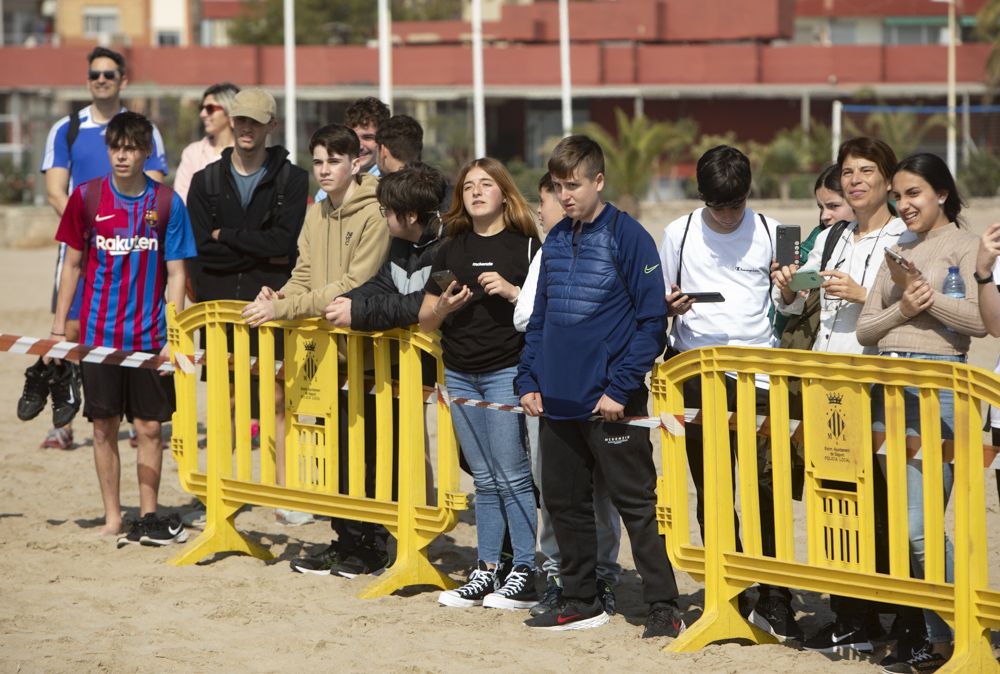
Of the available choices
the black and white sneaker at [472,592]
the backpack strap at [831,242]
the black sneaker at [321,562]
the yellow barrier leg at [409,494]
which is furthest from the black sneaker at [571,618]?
the backpack strap at [831,242]

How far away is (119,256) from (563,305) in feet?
9.47

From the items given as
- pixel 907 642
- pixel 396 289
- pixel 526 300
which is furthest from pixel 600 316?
pixel 907 642

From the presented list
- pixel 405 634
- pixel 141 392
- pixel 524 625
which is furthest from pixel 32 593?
pixel 524 625

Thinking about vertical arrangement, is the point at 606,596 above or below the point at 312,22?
below

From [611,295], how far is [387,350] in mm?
1386

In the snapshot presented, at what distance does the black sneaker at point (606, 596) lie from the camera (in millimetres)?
6543

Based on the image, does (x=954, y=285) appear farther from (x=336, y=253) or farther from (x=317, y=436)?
(x=317, y=436)

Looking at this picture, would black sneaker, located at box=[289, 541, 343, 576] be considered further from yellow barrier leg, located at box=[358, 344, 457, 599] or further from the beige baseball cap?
the beige baseball cap

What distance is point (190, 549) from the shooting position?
24.6 ft

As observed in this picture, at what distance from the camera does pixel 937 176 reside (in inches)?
222

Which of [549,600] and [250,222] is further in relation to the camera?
[250,222]

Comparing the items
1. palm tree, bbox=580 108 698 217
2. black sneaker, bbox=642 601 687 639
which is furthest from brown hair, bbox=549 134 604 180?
palm tree, bbox=580 108 698 217

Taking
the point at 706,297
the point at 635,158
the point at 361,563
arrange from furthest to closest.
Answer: the point at 635,158 < the point at 361,563 < the point at 706,297

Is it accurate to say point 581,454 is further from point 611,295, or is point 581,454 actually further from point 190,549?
point 190,549
